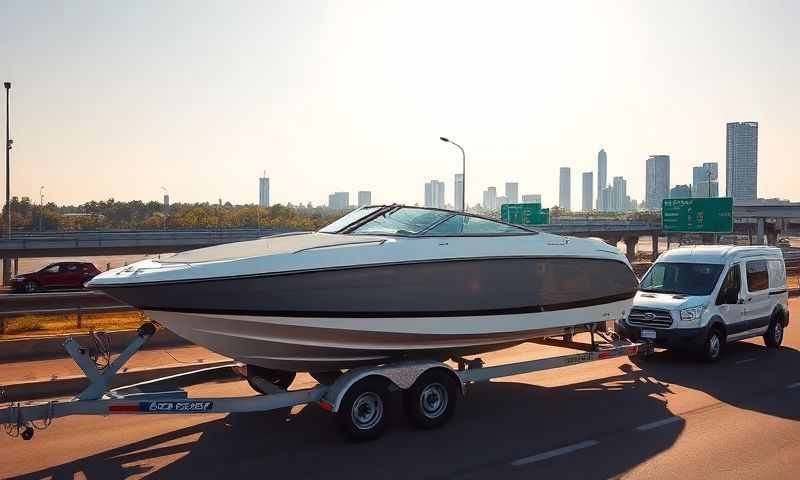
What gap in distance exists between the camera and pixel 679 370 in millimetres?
11844

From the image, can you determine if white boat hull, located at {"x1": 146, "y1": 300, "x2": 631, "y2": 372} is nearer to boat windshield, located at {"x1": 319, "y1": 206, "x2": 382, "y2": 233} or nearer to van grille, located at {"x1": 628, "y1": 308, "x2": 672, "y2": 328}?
boat windshield, located at {"x1": 319, "y1": 206, "x2": 382, "y2": 233}

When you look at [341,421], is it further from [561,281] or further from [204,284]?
→ [561,281]

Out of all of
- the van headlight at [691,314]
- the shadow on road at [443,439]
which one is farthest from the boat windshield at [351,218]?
the van headlight at [691,314]

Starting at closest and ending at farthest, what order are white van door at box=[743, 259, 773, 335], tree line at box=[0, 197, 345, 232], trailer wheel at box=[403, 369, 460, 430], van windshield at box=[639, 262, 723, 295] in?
trailer wheel at box=[403, 369, 460, 430] < van windshield at box=[639, 262, 723, 295] < white van door at box=[743, 259, 773, 335] < tree line at box=[0, 197, 345, 232]

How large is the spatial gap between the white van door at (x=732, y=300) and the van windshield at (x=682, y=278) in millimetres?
221

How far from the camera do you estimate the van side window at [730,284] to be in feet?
41.2

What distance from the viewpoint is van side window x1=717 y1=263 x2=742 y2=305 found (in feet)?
41.2

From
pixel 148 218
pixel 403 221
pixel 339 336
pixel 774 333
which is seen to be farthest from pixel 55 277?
pixel 148 218

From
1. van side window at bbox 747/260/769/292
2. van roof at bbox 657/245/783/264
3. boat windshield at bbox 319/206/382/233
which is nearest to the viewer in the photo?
boat windshield at bbox 319/206/382/233

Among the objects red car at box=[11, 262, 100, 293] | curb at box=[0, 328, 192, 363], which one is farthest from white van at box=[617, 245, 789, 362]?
red car at box=[11, 262, 100, 293]

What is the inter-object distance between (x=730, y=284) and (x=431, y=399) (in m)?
7.51

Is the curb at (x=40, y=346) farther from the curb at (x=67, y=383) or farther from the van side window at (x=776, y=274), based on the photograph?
the van side window at (x=776, y=274)

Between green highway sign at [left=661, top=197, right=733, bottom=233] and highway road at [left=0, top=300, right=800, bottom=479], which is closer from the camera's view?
highway road at [left=0, top=300, right=800, bottom=479]

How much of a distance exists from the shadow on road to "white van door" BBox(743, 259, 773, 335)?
267cm
